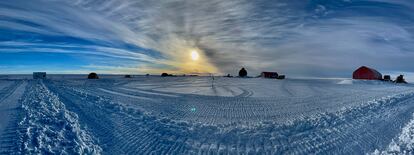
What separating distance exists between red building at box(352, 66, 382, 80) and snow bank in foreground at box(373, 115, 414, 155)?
54489mm

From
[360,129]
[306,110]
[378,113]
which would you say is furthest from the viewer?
[306,110]

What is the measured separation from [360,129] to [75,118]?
858 cm

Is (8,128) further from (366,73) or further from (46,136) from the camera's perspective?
(366,73)

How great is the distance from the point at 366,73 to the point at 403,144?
56615 mm

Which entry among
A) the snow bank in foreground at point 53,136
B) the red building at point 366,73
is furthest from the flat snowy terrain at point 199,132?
the red building at point 366,73

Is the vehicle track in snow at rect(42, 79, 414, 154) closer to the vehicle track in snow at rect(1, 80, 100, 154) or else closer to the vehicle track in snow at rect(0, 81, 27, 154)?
the vehicle track in snow at rect(1, 80, 100, 154)

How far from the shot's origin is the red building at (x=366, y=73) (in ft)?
178

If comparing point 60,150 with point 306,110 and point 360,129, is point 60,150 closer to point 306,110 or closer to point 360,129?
point 360,129

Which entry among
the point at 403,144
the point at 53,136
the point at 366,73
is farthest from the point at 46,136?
the point at 366,73

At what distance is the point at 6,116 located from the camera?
8008 millimetres

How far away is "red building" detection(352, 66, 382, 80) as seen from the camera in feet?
178

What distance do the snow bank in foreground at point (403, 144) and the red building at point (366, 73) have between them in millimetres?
54489

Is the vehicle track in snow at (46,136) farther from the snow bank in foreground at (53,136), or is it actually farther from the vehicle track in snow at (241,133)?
the vehicle track in snow at (241,133)

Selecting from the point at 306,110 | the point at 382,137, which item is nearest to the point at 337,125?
the point at 382,137
